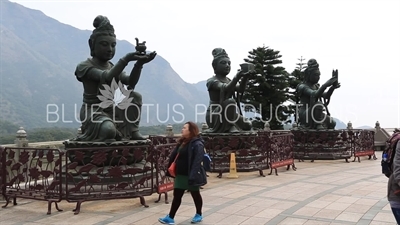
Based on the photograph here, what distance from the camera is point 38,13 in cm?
11619

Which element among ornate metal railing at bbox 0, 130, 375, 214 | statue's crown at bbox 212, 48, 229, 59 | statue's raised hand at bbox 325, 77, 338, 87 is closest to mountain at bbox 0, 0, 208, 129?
statue's raised hand at bbox 325, 77, 338, 87

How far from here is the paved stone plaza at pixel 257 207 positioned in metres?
5.83

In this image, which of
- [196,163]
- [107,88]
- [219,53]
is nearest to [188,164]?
[196,163]

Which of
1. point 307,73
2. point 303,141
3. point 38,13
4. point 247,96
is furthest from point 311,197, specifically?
point 38,13

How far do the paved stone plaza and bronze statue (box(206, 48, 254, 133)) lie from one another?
2.34 metres

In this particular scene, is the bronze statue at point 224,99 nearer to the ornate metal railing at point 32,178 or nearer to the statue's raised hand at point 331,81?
the statue's raised hand at point 331,81

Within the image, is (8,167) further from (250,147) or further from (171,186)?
(250,147)

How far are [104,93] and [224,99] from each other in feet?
14.3

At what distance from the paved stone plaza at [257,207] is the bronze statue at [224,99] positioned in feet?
7.67

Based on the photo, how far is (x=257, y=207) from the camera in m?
6.57

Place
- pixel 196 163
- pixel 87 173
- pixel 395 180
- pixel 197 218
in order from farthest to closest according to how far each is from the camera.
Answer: pixel 87 173
pixel 197 218
pixel 196 163
pixel 395 180

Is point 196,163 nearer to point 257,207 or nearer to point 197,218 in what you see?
point 197,218

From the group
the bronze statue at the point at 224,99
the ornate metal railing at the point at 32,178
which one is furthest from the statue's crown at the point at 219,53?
the ornate metal railing at the point at 32,178

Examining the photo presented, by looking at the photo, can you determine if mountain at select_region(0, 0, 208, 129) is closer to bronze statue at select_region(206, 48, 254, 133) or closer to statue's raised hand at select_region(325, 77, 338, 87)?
statue's raised hand at select_region(325, 77, 338, 87)
